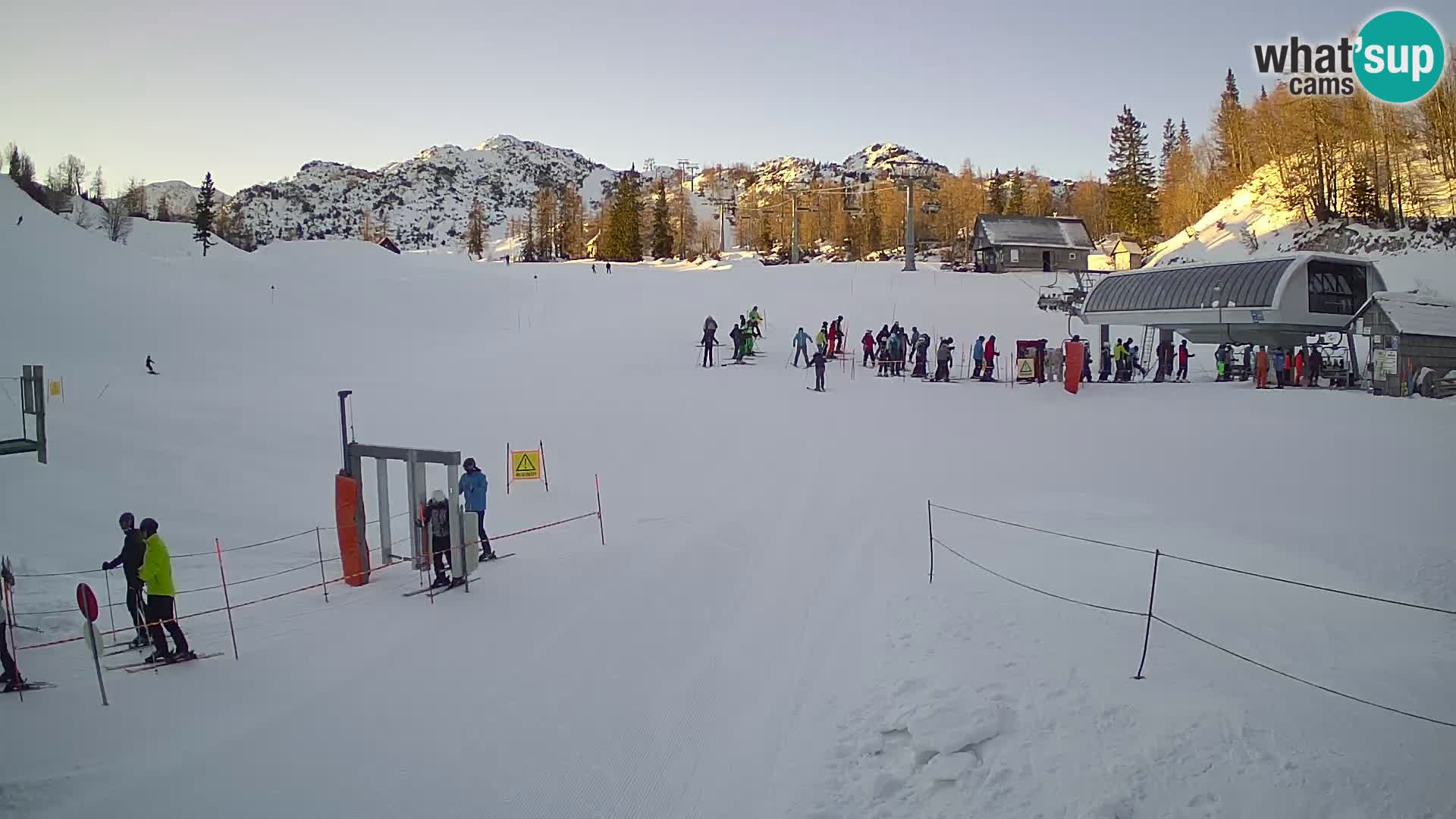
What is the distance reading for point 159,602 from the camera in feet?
28.6

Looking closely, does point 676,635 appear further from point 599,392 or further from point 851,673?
point 599,392

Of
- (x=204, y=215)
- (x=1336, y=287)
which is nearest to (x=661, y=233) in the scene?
(x=204, y=215)

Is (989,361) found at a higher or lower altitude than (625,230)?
lower

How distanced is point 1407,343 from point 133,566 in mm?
26160

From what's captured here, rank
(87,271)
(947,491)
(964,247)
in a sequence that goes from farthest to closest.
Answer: (964,247), (87,271), (947,491)

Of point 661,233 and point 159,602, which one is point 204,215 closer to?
point 661,233

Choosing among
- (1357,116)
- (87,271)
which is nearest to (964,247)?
(1357,116)

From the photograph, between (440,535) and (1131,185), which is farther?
(1131,185)

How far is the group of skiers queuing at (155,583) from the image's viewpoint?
8.62 m

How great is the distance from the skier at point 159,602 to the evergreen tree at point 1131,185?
9165 cm

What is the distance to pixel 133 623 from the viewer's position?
30.9ft

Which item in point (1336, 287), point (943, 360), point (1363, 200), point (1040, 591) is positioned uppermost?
point (1363, 200)

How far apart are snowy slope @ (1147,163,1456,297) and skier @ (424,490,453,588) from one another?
41.4m

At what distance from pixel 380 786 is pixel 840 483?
11.2 meters
